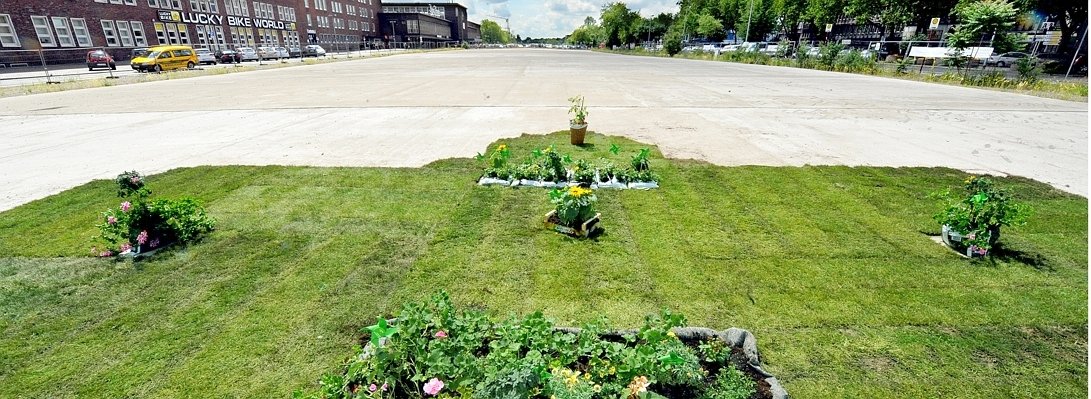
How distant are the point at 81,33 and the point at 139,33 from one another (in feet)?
18.1

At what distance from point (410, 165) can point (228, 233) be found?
311 cm

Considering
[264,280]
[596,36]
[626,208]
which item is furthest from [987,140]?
[596,36]

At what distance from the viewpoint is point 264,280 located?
3.99m

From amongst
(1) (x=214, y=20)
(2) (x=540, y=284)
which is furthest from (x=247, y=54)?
(2) (x=540, y=284)

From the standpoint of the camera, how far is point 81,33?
34375 mm

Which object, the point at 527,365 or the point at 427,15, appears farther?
the point at 427,15

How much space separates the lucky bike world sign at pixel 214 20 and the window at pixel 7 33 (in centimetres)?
1224

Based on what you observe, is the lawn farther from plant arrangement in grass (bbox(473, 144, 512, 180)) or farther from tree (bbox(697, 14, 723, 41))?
tree (bbox(697, 14, 723, 41))

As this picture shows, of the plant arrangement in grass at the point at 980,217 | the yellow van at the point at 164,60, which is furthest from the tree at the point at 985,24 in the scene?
the yellow van at the point at 164,60

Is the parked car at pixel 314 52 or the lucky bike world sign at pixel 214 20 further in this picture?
the parked car at pixel 314 52

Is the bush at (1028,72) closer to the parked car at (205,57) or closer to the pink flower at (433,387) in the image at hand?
the pink flower at (433,387)

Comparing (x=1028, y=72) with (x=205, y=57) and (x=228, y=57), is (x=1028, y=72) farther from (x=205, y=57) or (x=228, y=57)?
(x=228, y=57)

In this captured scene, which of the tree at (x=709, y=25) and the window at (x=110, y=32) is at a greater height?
the tree at (x=709, y=25)

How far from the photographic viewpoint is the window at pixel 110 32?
3621 cm
